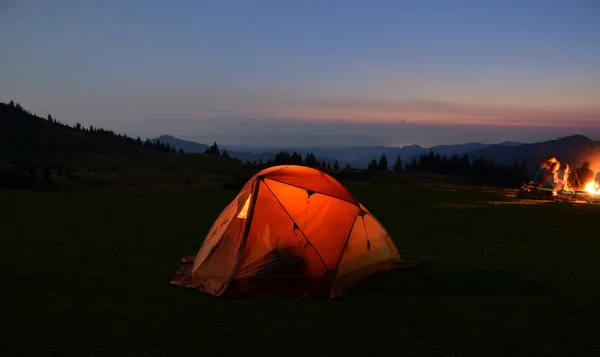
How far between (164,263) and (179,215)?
9959 mm

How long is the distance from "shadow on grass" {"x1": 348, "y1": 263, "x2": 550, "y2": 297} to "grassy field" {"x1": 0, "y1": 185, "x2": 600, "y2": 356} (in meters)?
0.05

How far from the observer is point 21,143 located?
107 m

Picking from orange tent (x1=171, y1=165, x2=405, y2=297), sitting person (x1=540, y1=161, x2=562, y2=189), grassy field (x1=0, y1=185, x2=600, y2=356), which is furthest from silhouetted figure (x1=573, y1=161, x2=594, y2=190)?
orange tent (x1=171, y1=165, x2=405, y2=297)

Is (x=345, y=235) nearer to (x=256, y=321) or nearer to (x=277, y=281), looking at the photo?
(x=277, y=281)

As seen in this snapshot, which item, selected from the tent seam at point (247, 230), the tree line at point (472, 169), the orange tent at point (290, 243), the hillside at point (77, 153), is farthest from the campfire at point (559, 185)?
the tree line at point (472, 169)

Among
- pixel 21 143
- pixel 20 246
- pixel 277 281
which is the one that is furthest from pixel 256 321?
pixel 21 143

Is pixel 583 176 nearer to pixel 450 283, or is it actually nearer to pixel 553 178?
pixel 553 178

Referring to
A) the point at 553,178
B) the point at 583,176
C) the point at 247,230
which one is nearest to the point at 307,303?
the point at 247,230

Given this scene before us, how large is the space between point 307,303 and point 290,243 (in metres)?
1.73

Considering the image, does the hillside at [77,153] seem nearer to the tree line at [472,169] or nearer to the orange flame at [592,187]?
the tree line at [472,169]

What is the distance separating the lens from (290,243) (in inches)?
417

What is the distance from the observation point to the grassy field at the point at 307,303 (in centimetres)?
718

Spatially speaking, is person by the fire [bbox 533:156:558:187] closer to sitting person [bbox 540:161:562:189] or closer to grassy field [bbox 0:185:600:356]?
sitting person [bbox 540:161:562:189]

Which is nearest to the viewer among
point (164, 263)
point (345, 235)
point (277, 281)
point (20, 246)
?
point (277, 281)
